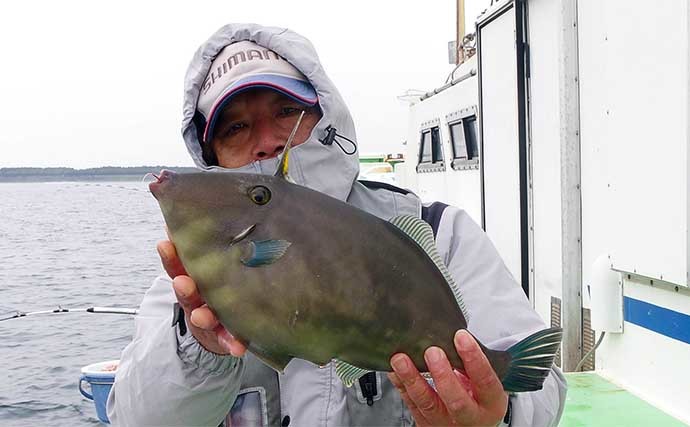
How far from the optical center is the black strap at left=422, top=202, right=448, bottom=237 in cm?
239

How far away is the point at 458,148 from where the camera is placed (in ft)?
32.9

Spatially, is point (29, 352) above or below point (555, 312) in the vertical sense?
below

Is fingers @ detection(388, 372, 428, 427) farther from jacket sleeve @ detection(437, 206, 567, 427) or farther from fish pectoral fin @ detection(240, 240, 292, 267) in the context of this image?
fish pectoral fin @ detection(240, 240, 292, 267)

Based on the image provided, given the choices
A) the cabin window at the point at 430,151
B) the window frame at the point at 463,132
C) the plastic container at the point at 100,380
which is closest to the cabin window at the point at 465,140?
the window frame at the point at 463,132

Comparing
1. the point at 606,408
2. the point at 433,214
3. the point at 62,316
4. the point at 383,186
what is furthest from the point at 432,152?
the point at 62,316

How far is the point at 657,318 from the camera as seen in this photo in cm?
411

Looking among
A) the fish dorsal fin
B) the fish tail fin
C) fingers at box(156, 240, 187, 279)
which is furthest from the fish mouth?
the fish tail fin

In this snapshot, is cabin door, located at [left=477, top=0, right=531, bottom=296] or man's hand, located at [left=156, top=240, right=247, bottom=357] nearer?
man's hand, located at [left=156, top=240, right=247, bottom=357]

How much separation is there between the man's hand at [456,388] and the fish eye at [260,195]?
505mm

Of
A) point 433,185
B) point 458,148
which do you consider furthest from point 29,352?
point 458,148

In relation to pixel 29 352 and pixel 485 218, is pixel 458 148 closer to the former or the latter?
pixel 485 218

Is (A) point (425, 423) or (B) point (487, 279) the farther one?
(B) point (487, 279)

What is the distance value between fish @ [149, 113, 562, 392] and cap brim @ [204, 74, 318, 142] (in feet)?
2.06

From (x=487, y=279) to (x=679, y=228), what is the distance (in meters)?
1.95
